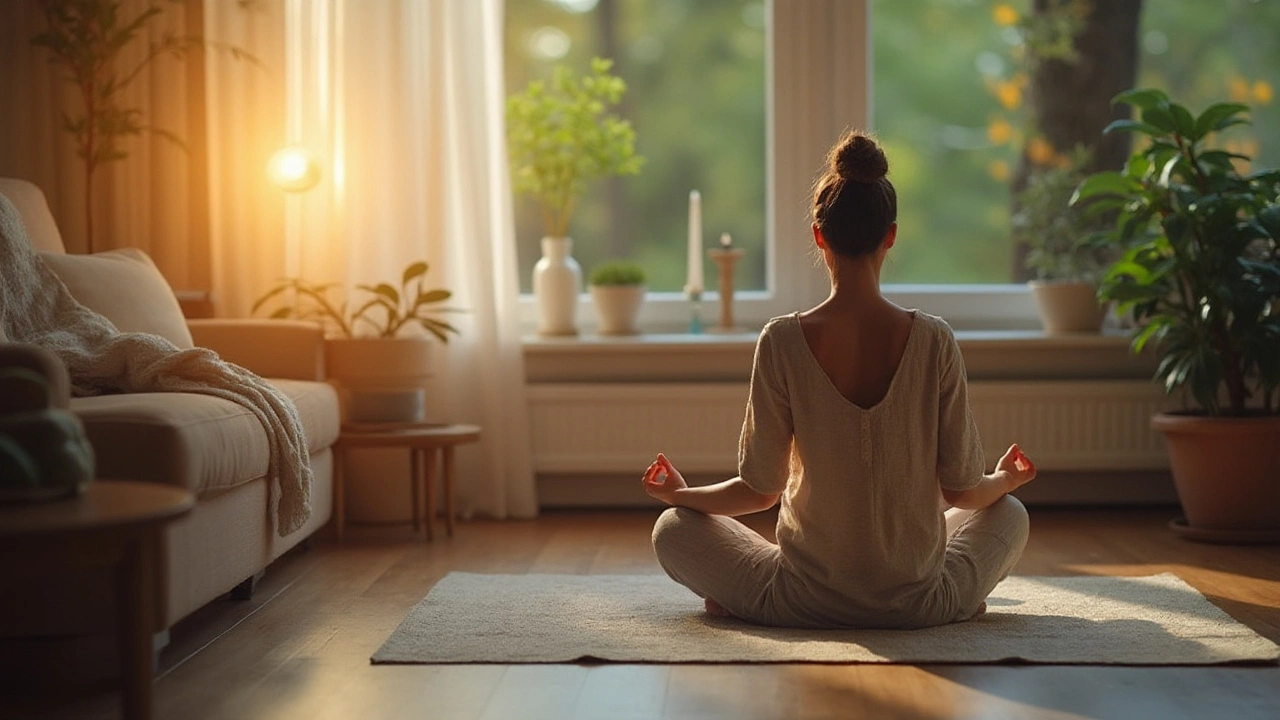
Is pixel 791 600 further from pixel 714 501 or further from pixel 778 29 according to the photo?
pixel 778 29

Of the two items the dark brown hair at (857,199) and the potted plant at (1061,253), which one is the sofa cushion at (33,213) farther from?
the potted plant at (1061,253)

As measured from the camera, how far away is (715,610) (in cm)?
283

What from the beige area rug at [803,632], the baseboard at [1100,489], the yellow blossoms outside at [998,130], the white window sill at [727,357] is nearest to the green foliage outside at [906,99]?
the yellow blossoms outside at [998,130]

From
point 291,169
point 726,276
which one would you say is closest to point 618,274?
point 726,276

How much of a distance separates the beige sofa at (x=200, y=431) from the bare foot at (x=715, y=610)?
933 millimetres

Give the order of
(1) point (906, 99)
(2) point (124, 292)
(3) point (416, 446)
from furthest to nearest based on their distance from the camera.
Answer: (1) point (906, 99) < (3) point (416, 446) < (2) point (124, 292)

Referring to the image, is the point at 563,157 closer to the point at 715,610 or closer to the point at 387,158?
the point at 387,158

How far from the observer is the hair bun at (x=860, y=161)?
2.56 m

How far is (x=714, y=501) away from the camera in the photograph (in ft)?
9.01

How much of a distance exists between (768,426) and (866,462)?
188 millimetres

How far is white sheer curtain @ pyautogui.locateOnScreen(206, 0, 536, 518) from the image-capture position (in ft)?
14.4

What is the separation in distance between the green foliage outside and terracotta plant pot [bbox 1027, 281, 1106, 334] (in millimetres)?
413

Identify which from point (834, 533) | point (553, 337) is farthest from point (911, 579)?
point (553, 337)

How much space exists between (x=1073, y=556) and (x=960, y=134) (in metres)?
1.76
